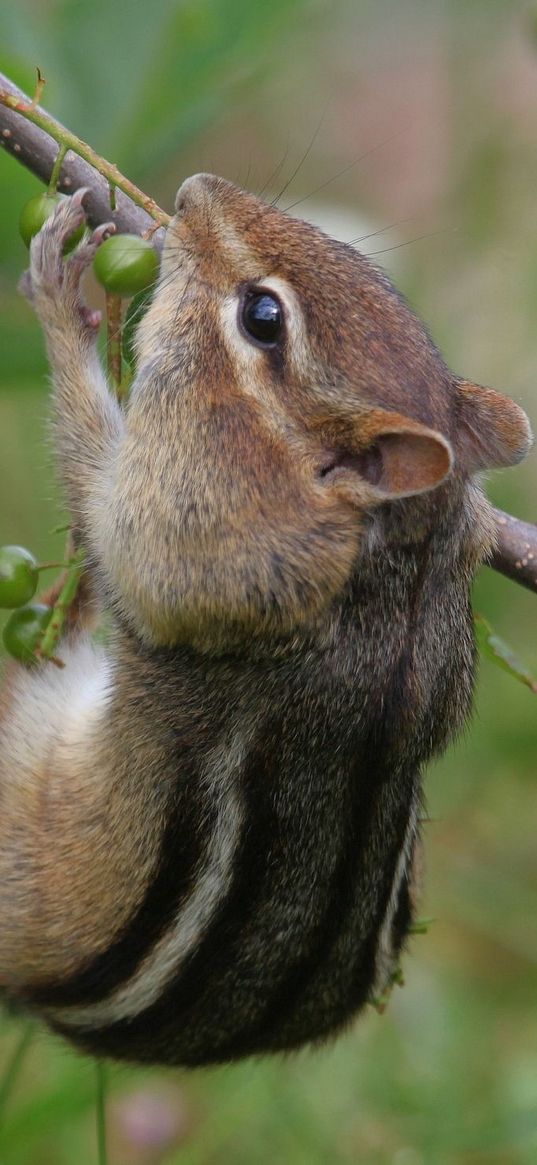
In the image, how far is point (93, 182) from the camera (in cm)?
280

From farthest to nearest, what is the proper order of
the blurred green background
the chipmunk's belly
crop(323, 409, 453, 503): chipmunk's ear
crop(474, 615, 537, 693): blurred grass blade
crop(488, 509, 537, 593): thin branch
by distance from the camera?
the blurred green background, crop(488, 509, 537, 593): thin branch, crop(474, 615, 537, 693): blurred grass blade, the chipmunk's belly, crop(323, 409, 453, 503): chipmunk's ear

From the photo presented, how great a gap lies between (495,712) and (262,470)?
7.04 ft

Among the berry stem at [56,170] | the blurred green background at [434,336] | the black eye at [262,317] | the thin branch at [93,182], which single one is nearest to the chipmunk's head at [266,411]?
the black eye at [262,317]

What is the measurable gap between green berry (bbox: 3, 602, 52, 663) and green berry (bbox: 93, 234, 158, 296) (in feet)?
1.98


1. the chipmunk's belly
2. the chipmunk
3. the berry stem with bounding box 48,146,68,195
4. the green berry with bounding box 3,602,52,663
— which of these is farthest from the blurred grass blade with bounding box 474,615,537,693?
the berry stem with bounding box 48,146,68,195

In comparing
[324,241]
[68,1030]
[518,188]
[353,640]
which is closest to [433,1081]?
[68,1030]

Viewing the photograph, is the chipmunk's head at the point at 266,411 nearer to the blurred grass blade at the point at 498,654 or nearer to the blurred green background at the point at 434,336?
the blurred grass blade at the point at 498,654

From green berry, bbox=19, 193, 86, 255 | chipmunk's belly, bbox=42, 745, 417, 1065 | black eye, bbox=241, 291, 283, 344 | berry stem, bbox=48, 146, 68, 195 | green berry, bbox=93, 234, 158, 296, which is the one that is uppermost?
berry stem, bbox=48, 146, 68, 195

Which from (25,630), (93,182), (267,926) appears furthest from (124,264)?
(267,926)

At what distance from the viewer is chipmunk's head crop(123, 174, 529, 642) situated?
8.71 feet

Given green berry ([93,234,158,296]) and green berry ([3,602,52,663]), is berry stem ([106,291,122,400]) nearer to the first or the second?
green berry ([93,234,158,296])

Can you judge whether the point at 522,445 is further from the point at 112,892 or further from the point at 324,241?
the point at 112,892

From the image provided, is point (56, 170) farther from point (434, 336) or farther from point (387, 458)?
point (434, 336)

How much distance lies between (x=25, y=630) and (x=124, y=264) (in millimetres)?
684
